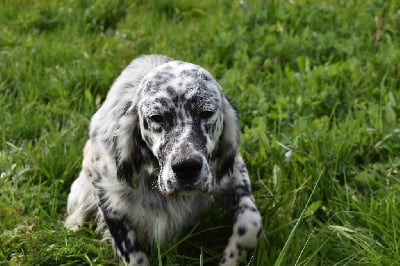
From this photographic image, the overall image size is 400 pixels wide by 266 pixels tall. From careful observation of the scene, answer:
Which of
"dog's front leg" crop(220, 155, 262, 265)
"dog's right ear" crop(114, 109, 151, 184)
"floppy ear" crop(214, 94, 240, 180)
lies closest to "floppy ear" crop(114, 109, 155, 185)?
"dog's right ear" crop(114, 109, 151, 184)

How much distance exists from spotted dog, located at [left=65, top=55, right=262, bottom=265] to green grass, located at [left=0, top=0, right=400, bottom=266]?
4.6 inches

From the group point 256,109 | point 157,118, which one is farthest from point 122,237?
point 256,109

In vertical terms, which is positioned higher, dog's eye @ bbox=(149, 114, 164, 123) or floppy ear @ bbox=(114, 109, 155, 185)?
dog's eye @ bbox=(149, 114, 164, 123)

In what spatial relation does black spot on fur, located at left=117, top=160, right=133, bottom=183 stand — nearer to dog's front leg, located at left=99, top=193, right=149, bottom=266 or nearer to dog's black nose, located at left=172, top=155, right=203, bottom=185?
dog's front leg, located at left=99, top=193, right=149, bottom=266

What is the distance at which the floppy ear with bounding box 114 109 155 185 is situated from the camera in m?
3.11

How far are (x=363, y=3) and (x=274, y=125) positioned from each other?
194 cm

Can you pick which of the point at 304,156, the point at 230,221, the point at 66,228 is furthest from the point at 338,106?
the point at 66,228

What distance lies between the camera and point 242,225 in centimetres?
317

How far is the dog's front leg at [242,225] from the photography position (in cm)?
312

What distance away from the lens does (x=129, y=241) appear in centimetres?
320

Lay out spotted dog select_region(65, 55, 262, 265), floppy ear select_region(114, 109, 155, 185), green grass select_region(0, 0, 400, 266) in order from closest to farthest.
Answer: spotted dog select_region(65, 55, 262, 265), floppy ear select_region(114, 109, 155, 185), green grass select_region(0, 0, 400, 266)

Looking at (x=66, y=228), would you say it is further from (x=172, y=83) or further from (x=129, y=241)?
(x=172, y=83)

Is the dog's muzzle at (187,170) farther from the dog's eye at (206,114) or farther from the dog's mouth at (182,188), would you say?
the dog's eye at (206,114)

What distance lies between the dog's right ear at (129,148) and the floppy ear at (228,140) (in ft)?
1.08
